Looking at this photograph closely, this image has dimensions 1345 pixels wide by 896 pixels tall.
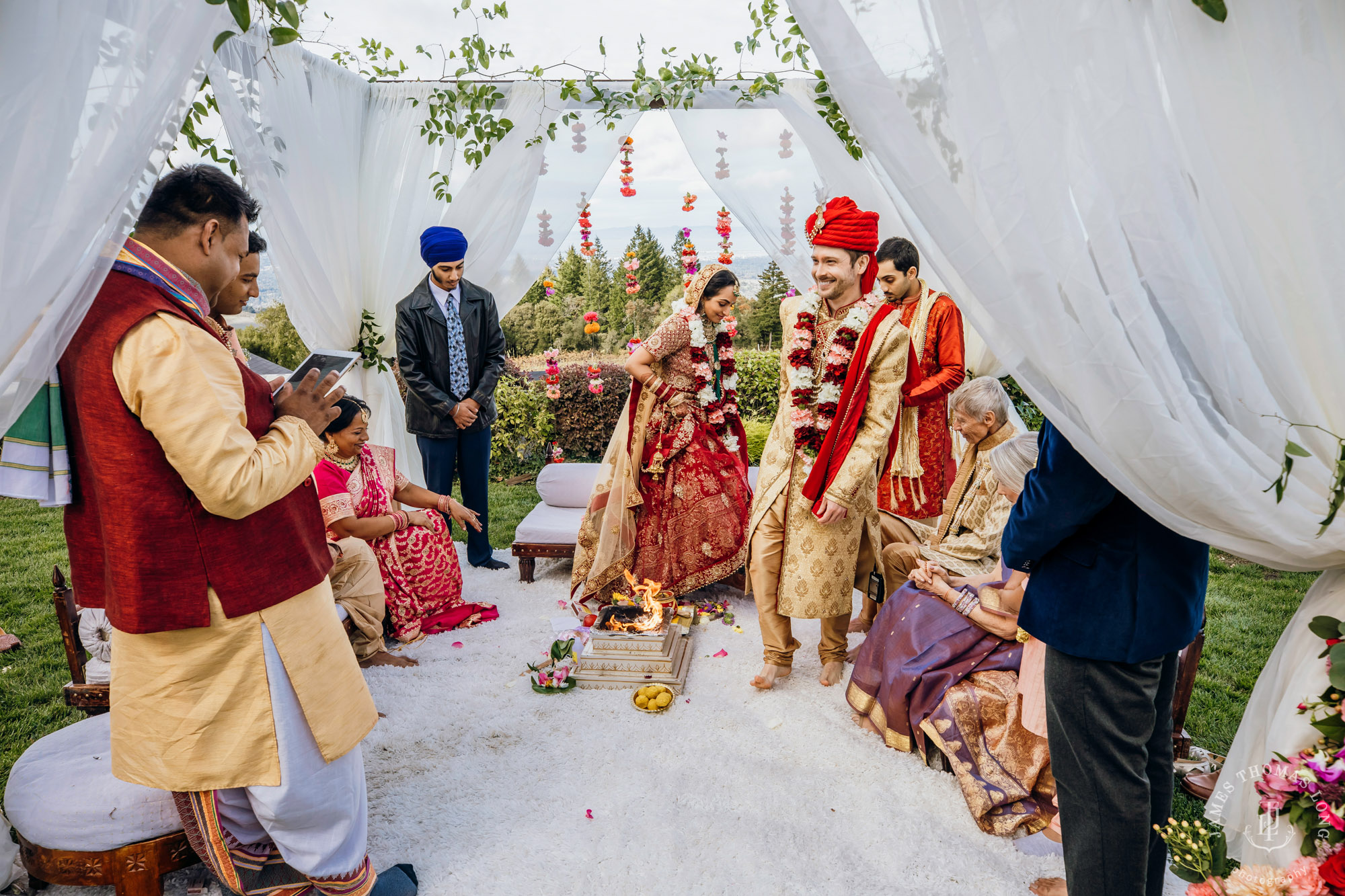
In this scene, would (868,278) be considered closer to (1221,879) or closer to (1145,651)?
(1145,651)

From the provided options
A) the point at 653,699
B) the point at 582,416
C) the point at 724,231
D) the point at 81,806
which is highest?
the point at 724,231

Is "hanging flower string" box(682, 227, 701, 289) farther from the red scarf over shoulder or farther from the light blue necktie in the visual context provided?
the red scarf over shoulder

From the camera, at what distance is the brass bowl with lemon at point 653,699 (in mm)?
3586

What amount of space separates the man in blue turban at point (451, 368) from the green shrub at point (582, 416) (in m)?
2.61

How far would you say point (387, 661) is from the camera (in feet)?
13.3

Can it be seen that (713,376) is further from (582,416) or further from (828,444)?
(582,416)

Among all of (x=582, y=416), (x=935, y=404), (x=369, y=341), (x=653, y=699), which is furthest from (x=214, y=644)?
(x=582, y=416)

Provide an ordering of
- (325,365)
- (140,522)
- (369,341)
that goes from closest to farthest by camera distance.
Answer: (140,522) < (325,365) < (369,341)

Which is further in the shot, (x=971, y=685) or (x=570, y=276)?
(x=570, y=276)

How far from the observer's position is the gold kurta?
341 cm

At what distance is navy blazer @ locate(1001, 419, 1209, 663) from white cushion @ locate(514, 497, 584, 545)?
3.38 metres

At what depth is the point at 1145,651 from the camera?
186cm

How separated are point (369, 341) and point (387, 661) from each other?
8.62 feet

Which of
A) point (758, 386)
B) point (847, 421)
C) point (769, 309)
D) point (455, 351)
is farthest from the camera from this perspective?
point (769, 309)
